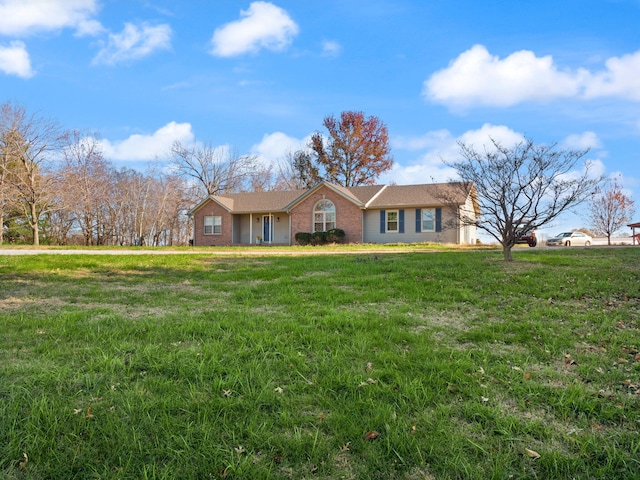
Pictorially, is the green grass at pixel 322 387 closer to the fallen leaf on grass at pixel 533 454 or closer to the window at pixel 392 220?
the fallen leaf on grass at pixel 533 454

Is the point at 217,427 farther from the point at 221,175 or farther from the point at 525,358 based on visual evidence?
the point at 221,175

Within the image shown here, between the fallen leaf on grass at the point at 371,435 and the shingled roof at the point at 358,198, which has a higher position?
the shingled roof at the point at 358,198

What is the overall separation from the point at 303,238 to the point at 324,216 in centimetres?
207

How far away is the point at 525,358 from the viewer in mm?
4039

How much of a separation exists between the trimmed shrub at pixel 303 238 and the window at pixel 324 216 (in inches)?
39.7

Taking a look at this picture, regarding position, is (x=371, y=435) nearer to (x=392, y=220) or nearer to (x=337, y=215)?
(x=392, y=220)

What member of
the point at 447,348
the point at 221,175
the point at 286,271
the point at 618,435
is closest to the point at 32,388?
Result: the point at 447,348

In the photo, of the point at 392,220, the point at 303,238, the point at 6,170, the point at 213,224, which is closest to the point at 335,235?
the point at 303,238

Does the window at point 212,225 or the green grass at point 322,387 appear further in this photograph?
the window at point 212,225

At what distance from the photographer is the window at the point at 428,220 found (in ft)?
82.6

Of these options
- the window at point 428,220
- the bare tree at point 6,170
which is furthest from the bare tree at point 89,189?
the window at point 428,220

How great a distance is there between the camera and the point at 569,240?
27344 millimetres

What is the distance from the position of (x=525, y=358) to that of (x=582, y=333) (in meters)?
1.28

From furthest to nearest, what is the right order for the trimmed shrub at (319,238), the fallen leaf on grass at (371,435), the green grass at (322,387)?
the trimmed shrub at (319,238) < the fallen leaf on grass at (371,435) < the green grass at (322,387)
